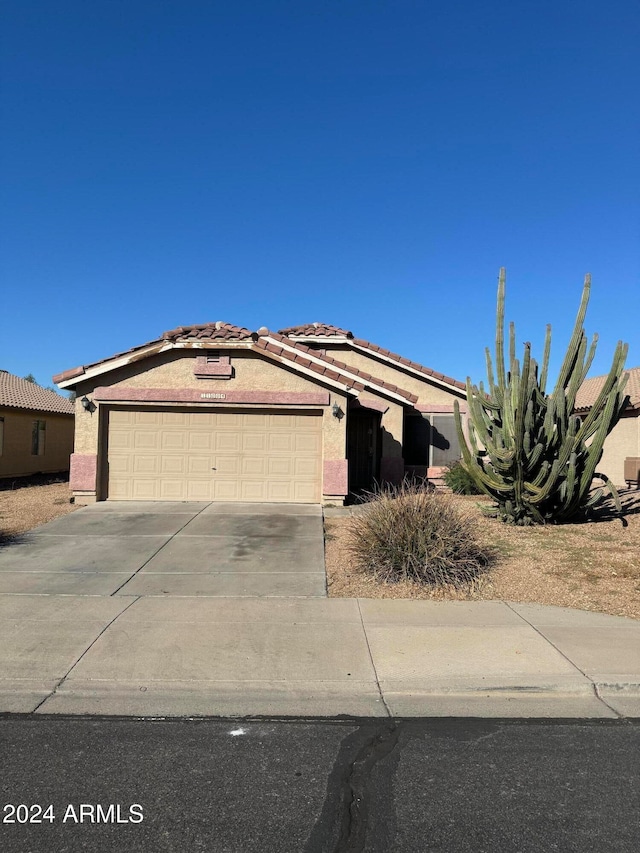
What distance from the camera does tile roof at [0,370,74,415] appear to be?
2091 cm

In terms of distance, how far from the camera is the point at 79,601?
6988mm

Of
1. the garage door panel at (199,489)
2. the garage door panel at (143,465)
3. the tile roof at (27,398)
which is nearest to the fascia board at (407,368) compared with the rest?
the garage door panel at (199,489)

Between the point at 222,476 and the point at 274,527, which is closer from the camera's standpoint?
the point at 274,527

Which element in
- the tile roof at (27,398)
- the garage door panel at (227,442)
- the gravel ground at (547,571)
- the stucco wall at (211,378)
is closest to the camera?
the gravel ground at (547,571)

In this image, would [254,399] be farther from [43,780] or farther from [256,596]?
[43,780]

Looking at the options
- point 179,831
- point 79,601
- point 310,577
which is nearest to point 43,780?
point 179,831

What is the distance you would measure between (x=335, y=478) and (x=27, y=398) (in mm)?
14506

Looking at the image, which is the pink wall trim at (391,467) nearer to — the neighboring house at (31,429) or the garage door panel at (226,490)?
the garage door panel at (226,490)

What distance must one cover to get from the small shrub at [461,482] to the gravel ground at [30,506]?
932 centimetres

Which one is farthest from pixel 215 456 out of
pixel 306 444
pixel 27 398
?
pixel 27 398

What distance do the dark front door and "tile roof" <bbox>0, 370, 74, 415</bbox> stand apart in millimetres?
11528

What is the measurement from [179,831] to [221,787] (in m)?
0.43

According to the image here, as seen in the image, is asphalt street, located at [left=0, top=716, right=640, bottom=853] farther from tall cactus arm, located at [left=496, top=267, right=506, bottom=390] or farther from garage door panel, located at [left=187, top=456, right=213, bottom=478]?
garage door panel, located at [left=187, top=456, right=213, bottom=478]

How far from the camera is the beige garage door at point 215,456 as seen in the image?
14.0 m
